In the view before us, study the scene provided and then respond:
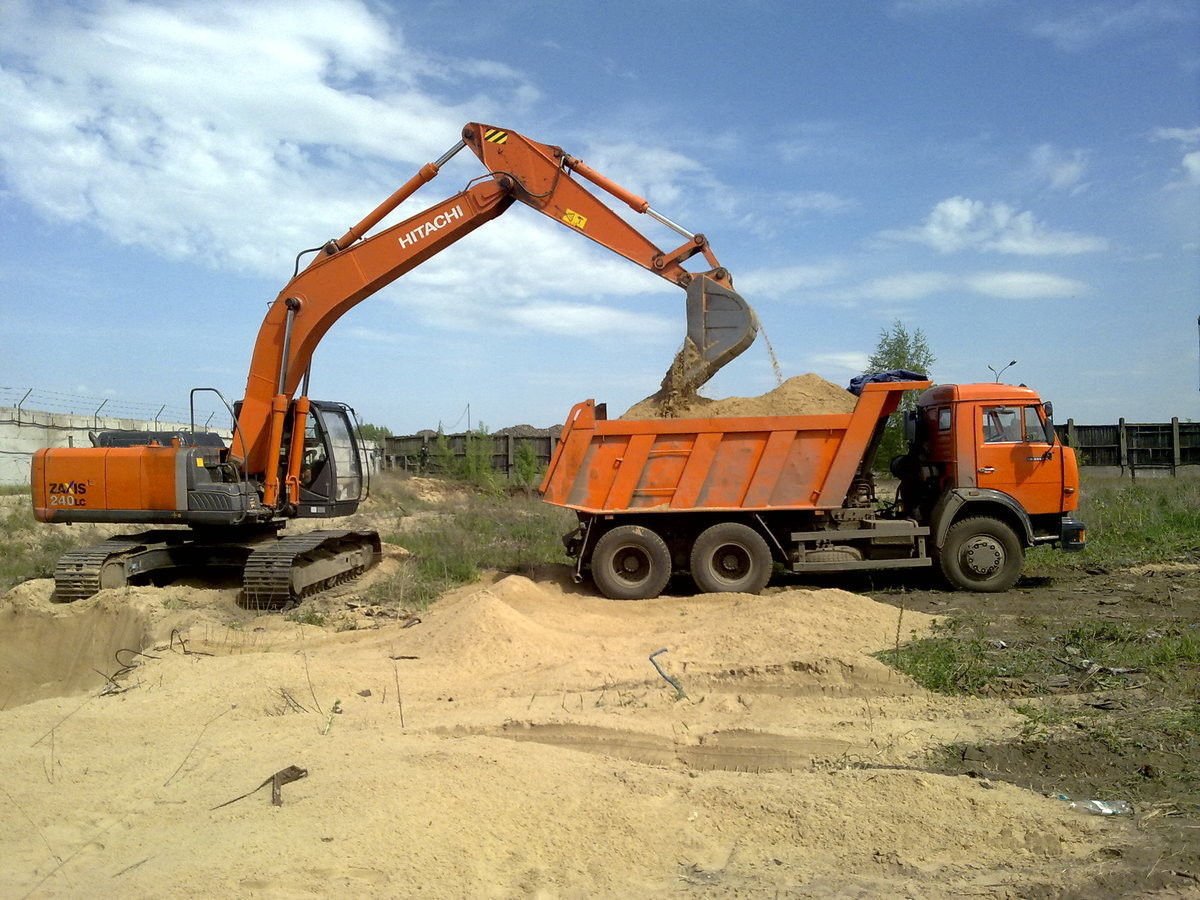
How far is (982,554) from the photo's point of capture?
1102 cm

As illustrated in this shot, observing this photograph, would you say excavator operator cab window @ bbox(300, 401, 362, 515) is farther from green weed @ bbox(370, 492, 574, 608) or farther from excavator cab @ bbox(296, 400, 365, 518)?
green weed @ bbox(370, 492, 574, 608)

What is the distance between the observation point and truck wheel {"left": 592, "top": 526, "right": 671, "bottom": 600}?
1089 centimetres

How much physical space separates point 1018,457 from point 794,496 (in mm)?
2771

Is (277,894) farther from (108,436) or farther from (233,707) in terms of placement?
(108,436)

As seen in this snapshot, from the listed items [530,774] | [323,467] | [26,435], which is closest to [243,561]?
[323,467]

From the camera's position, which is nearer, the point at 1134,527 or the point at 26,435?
the point at 1134,527

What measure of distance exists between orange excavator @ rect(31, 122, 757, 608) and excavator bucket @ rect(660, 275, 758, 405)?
0.04ft

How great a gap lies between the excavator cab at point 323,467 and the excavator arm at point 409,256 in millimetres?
318

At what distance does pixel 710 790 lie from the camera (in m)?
4.61

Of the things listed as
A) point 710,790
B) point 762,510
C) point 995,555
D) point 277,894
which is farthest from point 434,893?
point 995,555

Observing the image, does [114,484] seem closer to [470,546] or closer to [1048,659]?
[470,546]

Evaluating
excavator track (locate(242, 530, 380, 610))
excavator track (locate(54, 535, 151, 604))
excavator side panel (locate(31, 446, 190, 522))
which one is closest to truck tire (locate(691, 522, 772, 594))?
excavator track (locate(242, 530, 380, 610))

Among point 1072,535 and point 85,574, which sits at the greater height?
point 1072,535

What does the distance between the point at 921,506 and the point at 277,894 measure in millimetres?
9840
